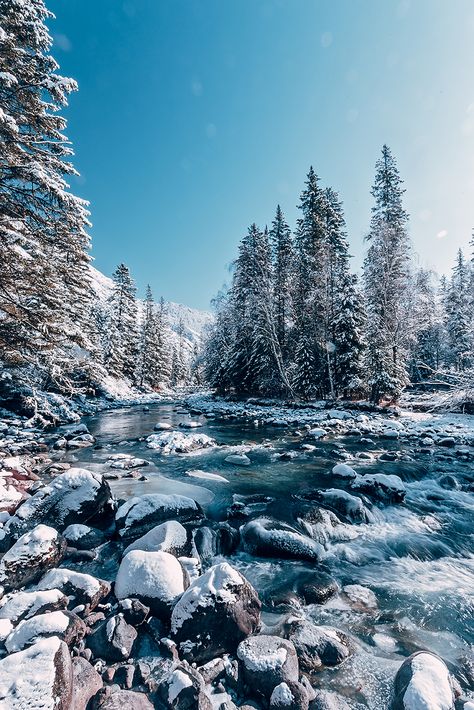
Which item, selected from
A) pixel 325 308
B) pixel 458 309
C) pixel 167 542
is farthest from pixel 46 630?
pixel 458 309

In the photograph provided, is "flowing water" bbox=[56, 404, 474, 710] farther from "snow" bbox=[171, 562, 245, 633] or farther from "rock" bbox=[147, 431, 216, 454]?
"snow" bbox=[171, 562, 245, 633]

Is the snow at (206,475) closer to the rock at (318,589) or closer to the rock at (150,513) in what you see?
the rock at (150,513)

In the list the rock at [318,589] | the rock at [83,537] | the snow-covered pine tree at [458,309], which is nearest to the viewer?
the rock at [318,589]

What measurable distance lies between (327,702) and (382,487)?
5701 mm

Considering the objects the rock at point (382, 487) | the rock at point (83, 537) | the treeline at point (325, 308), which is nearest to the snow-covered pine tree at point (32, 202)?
the rock at point (83, 537)

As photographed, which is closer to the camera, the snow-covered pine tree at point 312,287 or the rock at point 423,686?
the rock at point 423,686

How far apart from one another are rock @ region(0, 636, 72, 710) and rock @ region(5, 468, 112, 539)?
3.10 metres

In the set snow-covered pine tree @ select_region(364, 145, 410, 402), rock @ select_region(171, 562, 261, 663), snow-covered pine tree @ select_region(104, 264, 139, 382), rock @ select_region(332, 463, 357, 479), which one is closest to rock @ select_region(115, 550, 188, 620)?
rock @ select_region(171, 562, 261, 663)

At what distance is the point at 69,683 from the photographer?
259cm

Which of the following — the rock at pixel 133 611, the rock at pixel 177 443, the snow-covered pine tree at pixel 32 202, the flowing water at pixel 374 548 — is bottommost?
the flowing water at pixel 374 548

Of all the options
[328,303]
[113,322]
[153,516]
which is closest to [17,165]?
[153,516]

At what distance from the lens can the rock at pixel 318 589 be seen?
4.32 meters

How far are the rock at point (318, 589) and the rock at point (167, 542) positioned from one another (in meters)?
1.74

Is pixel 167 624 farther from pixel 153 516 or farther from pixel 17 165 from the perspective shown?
pixel 17 165
